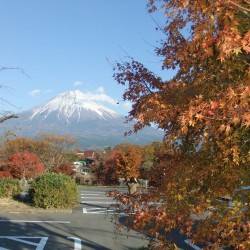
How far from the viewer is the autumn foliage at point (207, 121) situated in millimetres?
2459

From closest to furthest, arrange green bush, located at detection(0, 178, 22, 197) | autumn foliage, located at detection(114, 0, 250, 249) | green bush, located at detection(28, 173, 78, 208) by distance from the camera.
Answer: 1. autumn foliage, located at detection(114, 0, 250, 249)
2. green bush, located at detection(28, 173, 78, 208)
3. green bush, located at detection(0, 178, 22, 197)

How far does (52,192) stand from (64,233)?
4079 mm

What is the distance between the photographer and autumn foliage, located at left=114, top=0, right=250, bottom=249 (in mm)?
2459

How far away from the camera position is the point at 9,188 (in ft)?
56.4

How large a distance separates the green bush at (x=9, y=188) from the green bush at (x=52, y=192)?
1.82m

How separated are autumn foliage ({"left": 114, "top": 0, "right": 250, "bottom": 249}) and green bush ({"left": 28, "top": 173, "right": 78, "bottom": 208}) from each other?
12359mm

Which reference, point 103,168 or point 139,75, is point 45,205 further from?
point 103,168

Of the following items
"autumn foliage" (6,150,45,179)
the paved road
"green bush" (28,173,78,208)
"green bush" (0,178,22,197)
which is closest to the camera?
the paved road

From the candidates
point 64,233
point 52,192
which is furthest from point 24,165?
point 64,233

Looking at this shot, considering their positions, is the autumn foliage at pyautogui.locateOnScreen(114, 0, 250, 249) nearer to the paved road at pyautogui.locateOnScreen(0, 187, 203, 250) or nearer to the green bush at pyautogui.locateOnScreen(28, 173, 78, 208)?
the paved road at pyautogui.locateOnScreen(0, 187, 203, 250)

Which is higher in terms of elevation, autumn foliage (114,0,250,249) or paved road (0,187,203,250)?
autumn foliage (114,0,250,249)

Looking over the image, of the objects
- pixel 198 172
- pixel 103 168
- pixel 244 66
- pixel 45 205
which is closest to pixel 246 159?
pixel 198 172

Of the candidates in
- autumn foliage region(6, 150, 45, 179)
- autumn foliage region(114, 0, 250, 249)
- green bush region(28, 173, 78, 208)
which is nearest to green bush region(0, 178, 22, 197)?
green bush region(28, 173, 78, 208)

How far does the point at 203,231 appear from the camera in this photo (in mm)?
3078
